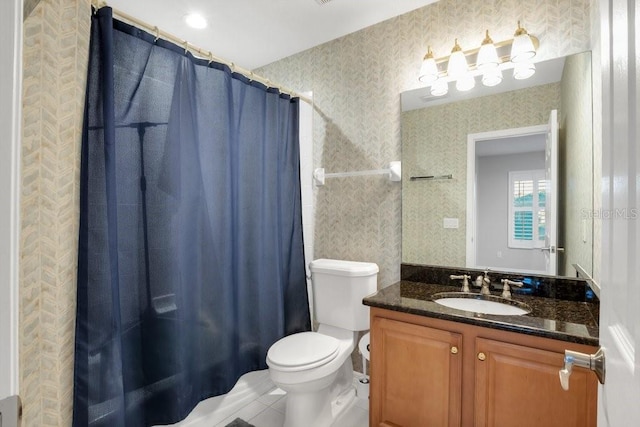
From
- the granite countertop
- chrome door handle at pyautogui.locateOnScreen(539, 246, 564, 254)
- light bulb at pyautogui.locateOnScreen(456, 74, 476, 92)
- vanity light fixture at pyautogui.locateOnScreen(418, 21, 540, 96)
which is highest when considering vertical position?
vanity light fixture at pyautogui.locateOnScreen(418, 21, 540, 96)

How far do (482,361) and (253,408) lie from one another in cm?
145

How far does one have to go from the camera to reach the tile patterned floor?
179 cm

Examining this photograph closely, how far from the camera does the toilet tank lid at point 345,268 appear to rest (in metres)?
1.93

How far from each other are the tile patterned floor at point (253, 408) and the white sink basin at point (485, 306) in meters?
0.88

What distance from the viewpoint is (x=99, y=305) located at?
122 centimetres

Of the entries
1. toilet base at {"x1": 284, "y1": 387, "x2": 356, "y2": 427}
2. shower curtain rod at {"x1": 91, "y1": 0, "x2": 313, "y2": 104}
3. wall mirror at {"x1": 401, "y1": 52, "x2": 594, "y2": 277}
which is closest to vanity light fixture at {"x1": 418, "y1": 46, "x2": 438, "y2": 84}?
wall mirror at {"x1": 401, "y1": 52, "x2": 594, "y2": 277}

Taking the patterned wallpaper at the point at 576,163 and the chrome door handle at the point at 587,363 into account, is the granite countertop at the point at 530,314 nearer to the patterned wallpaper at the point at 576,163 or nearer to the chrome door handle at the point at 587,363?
the patterned wallpaper at the point at 576,163

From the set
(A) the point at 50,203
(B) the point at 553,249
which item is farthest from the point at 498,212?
(A) the point at 50,203

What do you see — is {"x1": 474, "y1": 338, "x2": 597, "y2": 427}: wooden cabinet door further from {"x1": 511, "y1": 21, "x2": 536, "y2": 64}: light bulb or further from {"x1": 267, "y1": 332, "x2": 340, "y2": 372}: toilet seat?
{"x1": 511, "y1": 21, "x2": 536, "y2": 64}: light bulb

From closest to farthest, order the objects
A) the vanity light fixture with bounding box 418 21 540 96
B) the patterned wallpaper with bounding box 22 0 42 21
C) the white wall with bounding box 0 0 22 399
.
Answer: the white wall with bounding box 0 0 22 399
the patterned wallpaper with bounding box 22 0 42 21
the vanity light fixture with bounding box 418 21 540 96

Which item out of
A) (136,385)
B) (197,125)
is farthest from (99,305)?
(197,125)

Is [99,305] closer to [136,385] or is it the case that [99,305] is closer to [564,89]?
[136,385]

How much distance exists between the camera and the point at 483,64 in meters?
1.64

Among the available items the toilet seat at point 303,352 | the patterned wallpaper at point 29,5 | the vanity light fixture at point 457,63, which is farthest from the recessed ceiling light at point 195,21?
the toilet seat at point 303,352
